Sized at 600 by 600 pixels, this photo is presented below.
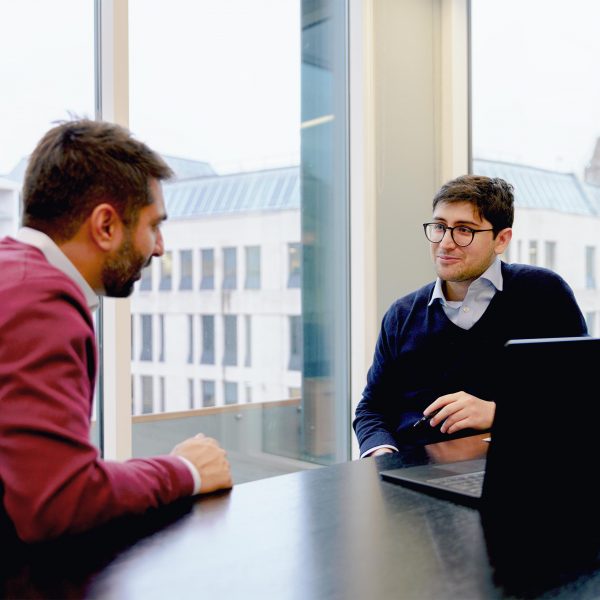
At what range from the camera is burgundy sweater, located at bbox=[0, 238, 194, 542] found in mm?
906

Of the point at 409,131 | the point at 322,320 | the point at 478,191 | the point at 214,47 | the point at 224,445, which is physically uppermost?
the point at 214,47

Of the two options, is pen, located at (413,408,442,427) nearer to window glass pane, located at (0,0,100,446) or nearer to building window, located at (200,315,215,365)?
building window, located at (200,315,215,365)

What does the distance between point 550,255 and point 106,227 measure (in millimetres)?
2436

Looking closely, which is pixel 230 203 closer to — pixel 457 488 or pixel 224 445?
pixel 224 445

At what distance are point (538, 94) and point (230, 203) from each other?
1.48 metres

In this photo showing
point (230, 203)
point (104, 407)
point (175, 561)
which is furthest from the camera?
point (230, 203)

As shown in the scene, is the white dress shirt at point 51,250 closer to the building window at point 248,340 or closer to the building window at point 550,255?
the building window at point 248,340

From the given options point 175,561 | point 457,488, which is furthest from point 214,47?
point 175,561

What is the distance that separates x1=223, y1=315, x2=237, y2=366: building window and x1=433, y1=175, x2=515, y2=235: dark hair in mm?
1063

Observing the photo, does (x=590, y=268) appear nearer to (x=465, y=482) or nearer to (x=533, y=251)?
(x=533, y=251)

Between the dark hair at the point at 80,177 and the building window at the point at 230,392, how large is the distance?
5.57 ft

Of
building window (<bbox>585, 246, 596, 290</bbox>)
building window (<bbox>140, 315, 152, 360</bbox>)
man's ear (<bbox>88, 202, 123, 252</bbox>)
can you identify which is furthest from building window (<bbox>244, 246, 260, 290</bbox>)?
man's ear (<bbox>88, 202, 123, 252</bbox>)

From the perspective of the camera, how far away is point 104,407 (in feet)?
7.93

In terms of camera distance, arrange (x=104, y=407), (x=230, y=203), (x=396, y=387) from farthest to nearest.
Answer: (x=230, y=203), (x=104, y=407), (x=396, y=387)
